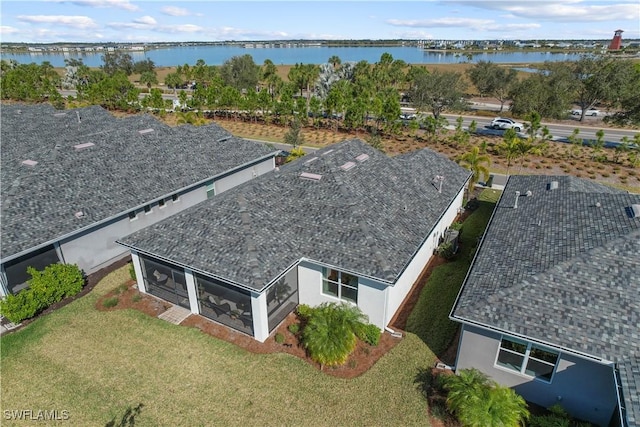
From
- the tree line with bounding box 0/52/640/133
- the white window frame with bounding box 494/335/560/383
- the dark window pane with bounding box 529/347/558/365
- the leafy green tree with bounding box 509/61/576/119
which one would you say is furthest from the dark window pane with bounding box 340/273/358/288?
the leafy green tree with bounding box 509/61/576/119

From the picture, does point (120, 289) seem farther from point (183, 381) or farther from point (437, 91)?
point (437, 91)

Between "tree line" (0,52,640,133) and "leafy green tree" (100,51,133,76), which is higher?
"leafy green tree" (100,51,133,76)

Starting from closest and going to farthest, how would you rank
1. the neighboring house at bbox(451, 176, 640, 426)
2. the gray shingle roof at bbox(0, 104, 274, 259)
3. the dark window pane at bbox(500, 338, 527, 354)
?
the neighboring house at bbox(451, 176, 640, 426) → the dark window pane at bbox(500, 338, 527, 354) → the gray shingle roof at bbox(0, 104, 274, 259)

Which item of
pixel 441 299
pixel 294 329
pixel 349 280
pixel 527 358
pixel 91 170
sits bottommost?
pixel 441 299

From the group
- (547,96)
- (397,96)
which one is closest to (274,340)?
(397,96)

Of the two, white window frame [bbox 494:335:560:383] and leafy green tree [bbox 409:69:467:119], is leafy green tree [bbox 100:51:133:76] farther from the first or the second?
white window frame [bbox 494:335:560:383]

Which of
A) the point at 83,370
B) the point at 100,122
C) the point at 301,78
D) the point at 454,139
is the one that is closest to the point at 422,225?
the point at 83,370

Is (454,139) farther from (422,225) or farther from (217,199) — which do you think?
(217,199)
